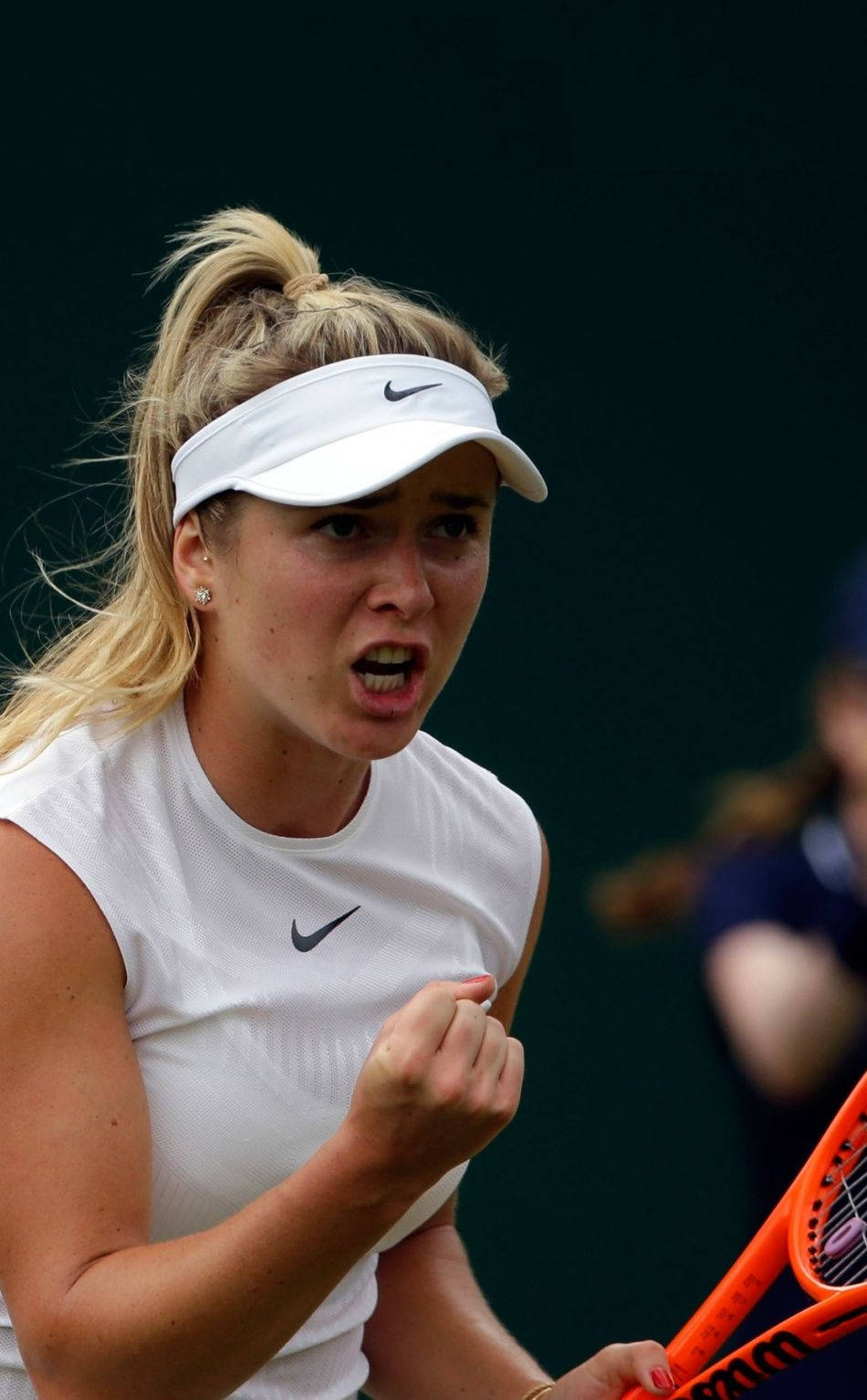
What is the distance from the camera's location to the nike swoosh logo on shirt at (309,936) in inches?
67.8

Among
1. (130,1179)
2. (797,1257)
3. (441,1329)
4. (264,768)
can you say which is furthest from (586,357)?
(130,1179)

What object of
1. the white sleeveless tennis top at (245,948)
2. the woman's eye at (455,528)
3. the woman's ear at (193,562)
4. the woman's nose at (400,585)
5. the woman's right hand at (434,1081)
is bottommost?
the white sleeveless tennis top at (245,948)

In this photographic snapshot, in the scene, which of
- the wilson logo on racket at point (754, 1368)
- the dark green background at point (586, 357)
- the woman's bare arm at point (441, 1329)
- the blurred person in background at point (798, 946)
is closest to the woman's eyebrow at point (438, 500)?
the blurred person in background at point (798, 946)

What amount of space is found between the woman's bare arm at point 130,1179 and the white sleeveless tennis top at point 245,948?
2.2 inches

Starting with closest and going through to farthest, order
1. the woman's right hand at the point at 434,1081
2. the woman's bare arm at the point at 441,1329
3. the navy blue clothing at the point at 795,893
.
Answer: the woman's right hand at the point at 434,1081
the navy blue clothing at the point at 795,893
the woman's bare arm at the point at 441,1329

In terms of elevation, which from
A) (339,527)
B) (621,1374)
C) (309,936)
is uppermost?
(339,527)

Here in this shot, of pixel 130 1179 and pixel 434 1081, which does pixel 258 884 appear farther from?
pixel 434 1081

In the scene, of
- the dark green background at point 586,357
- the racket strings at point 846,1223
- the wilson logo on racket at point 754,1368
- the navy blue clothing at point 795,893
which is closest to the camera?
the wilson logo on racket at point 754,1368

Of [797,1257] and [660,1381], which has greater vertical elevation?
[797,1257]

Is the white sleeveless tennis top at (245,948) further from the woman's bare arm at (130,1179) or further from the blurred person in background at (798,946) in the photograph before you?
the blurred person in background at (798,946)

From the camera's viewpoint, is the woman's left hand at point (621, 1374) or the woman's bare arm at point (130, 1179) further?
the woman's left hand at point (621, 1374)

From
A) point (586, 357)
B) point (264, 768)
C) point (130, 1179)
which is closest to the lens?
point (130, 1179)

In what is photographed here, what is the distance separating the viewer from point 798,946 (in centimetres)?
176

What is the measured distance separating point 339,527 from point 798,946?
0.56 metres
